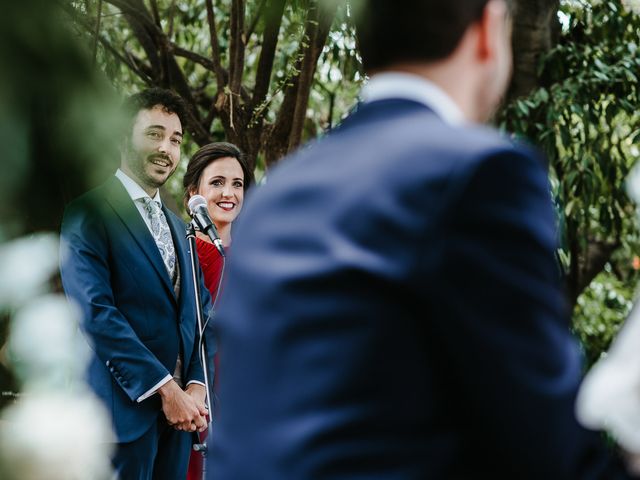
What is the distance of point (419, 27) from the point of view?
92 centimetres

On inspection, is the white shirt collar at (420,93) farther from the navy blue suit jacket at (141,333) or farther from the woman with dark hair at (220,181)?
the woman with dark hair at (220,181)

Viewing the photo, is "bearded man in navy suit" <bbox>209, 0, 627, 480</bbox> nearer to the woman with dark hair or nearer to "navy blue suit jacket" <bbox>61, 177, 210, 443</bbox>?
"navy blue suit jacket" <bbox>61, 177, 210, 443</bbox>

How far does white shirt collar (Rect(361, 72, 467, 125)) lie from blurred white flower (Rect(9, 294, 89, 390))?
555 millimetres

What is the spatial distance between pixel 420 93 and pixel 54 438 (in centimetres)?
63

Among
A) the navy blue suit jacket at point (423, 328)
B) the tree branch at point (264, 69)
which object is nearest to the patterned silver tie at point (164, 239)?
the tree branch at point (264, 69)

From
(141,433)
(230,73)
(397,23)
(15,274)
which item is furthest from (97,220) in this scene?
(230,73)

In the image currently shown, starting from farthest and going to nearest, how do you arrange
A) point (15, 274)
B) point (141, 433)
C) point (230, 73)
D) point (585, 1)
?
point (585, 1)
point (230, 73)
point (141, 433)
point (15, 274)

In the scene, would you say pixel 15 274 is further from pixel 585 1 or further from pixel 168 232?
pixel 585 1

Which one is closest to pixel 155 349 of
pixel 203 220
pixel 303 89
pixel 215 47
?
pixel 203 220

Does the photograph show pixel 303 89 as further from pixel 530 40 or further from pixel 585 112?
pixel 585 112

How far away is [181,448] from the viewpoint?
340 cm

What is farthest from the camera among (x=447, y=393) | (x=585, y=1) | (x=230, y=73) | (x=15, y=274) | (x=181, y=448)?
(x=585, y=1)

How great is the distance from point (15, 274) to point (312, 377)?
41 centimetres

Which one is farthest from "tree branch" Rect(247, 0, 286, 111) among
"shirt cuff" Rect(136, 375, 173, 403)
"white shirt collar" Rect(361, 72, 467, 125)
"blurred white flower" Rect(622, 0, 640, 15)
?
"white shirt collar" Rect(361, 72, 467, 125)
